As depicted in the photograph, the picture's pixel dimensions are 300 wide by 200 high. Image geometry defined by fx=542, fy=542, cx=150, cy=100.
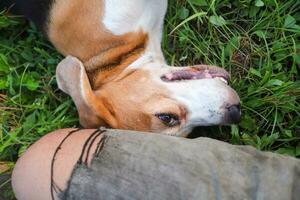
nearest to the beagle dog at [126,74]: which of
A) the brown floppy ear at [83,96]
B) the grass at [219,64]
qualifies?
the brown floppy ear at [83,96]

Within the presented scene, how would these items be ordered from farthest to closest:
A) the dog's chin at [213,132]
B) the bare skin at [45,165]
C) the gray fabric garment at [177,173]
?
the dog's chin at [213,132] < the bare skin at [45,165] < the gray fabric garment at [177,173]

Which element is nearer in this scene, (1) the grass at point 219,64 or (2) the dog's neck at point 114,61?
(2) the dog's neck at point 114,61

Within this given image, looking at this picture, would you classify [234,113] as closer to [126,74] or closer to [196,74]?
[196,74]

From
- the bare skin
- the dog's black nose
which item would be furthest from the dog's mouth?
the bare skin

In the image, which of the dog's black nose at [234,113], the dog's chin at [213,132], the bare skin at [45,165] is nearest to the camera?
the bare skin at [45,165]

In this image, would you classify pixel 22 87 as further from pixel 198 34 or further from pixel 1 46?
pixel 198 34

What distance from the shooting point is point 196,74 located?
301 cm

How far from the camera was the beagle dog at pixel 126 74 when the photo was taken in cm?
289

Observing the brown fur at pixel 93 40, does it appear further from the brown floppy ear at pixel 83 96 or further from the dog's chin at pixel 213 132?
the dog's chin at pixel 213 132

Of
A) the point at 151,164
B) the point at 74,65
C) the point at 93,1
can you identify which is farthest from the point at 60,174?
the point at 93,1

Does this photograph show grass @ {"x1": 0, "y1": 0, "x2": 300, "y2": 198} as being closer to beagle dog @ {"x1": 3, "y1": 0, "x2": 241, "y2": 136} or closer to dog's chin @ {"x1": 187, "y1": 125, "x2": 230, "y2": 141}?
dog's chin @ {"x1": 187, "y1": 125, "x2": 230, "y2": 141}

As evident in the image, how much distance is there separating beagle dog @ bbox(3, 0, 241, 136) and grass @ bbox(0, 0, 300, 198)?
1.11 ft

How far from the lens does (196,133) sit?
3.30 m

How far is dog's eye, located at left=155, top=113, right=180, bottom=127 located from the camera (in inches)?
113
